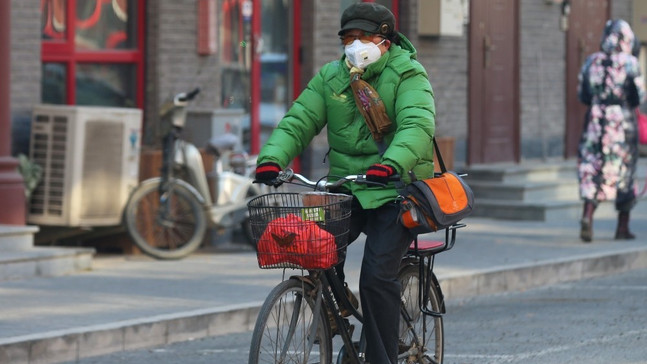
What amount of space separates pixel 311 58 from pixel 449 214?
904 centimetres

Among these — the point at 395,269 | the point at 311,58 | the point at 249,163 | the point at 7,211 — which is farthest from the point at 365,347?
the point at 311,58

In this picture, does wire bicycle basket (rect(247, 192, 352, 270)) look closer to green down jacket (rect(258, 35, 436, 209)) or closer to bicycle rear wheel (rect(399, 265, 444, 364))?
green down jacket (rect(258, 35, 436, 209))

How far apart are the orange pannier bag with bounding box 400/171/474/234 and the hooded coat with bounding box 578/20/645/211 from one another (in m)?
7.07

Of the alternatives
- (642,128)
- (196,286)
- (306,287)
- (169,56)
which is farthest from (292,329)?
(642,128)

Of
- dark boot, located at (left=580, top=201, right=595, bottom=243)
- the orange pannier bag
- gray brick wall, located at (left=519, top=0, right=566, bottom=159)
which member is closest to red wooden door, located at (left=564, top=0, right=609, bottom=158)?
gray brick wall, located at (left=519, top=0, right=566, bottom=159)

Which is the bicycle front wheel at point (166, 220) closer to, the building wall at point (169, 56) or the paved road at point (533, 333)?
the building wall at point (169, 56)

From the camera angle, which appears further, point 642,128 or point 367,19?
point 642,128

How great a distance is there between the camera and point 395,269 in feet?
20.4

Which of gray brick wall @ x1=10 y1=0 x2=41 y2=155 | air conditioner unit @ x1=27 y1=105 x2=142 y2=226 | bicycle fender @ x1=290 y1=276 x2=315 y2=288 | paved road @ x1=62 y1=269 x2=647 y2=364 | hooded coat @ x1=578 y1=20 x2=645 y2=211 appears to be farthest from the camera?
hooded coat @ x1=578 y1=20 x2=645 y2=211

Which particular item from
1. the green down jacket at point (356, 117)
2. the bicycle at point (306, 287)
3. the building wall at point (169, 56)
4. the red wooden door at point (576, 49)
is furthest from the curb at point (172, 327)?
the red wooden door at point (576, 49)

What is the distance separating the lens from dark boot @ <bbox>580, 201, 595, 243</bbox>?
13.2 metres

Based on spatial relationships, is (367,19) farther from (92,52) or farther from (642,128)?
(642,128)

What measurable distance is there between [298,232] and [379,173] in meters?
0.42

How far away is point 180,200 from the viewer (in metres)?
11.9
